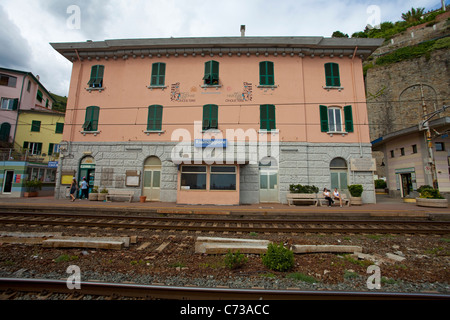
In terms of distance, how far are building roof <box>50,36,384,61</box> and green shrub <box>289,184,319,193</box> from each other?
10507mm

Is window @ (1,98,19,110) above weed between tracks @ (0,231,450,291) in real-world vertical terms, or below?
above

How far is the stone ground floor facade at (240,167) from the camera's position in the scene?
15.0 metres

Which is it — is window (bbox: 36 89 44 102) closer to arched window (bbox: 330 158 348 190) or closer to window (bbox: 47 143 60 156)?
window (bbox: 47 143 60 156)

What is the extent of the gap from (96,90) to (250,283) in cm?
1897

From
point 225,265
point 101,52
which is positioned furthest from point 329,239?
point 101,52

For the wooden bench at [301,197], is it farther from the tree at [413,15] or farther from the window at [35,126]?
the tree at [413,15]

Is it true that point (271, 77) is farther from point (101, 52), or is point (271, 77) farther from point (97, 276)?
point (97, 276)

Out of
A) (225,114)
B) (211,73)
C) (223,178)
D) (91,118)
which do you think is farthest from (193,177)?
(91,118)

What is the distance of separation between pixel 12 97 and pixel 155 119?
24.9m

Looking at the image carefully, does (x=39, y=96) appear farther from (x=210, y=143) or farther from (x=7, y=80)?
(x=210, y=143)

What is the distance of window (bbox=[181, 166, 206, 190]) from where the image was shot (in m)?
13.5

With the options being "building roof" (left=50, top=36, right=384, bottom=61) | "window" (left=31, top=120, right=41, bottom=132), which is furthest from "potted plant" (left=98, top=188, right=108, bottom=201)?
"window" (left=31, top=120, right=41, bottom=132)

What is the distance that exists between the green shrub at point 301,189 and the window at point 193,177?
6245 mm

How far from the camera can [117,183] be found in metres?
15.6
